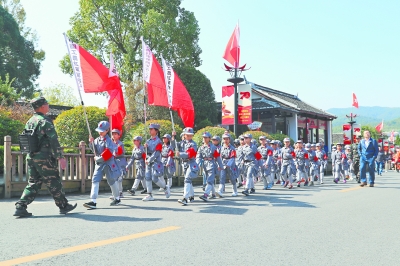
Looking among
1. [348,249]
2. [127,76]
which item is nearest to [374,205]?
[348,249]

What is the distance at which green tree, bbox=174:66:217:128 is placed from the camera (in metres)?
28.2

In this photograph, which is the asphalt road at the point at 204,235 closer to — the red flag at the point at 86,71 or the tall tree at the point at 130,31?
the red flag at the point at 86,71

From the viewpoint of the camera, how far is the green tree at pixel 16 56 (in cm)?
3244

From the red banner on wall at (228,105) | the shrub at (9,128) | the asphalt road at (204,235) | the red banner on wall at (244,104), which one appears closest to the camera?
the asphalt road at (204,235)

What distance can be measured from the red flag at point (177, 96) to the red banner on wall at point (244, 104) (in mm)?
9683

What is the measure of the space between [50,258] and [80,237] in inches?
42.8

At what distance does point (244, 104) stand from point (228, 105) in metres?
0.89

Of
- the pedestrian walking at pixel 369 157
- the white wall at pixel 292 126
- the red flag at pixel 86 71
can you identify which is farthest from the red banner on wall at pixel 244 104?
the red flag at pixel 86 71

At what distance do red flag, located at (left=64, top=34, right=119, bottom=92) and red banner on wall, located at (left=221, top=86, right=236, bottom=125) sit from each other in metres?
12.2

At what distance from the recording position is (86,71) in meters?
10.1

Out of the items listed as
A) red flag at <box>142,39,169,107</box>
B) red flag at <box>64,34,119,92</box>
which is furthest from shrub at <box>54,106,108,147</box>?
red flag at <box>64,34,119,92</box>

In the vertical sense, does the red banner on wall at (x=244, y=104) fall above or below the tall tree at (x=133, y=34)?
below

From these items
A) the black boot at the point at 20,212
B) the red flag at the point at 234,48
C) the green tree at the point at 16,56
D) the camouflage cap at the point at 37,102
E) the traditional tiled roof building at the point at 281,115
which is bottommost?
the black boot at the point at 20,212

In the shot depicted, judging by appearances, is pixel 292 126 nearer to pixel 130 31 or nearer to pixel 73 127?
pixel 130 31
